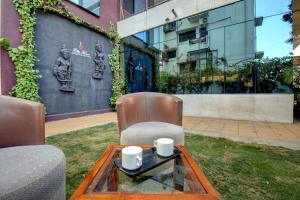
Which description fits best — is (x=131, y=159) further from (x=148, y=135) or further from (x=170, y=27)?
(x=170, y=27)

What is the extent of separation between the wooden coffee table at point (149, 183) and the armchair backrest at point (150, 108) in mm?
918

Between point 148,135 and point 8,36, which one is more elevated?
point 8,36

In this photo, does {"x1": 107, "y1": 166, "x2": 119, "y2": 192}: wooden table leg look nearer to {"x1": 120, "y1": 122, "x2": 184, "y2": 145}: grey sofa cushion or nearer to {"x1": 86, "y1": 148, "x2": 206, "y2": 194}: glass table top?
{"x1": 86, "y1": 148, "x2": 206, "y2": 194}: glass table top

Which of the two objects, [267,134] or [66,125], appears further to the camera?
[66,125]

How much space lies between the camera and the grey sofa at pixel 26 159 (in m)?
0.79

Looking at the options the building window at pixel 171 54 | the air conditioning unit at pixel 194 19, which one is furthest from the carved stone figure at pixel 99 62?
the air conditioning unit at pixel 194 19

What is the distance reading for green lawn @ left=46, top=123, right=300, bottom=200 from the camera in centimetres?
148

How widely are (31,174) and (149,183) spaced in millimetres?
604

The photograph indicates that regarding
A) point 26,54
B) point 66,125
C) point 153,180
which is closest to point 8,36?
point 26,54

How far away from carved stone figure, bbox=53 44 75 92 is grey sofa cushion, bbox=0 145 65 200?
4.01 m

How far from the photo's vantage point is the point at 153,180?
110cm

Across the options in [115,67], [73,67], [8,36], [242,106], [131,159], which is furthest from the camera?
[115,67]

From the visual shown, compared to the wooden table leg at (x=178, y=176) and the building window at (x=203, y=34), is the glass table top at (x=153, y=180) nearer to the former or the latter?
the wooden table leg at (x=178, y=176)

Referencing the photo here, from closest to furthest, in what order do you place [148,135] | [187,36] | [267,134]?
1. [148,135]
2. [267,134]
3. [187,36]
